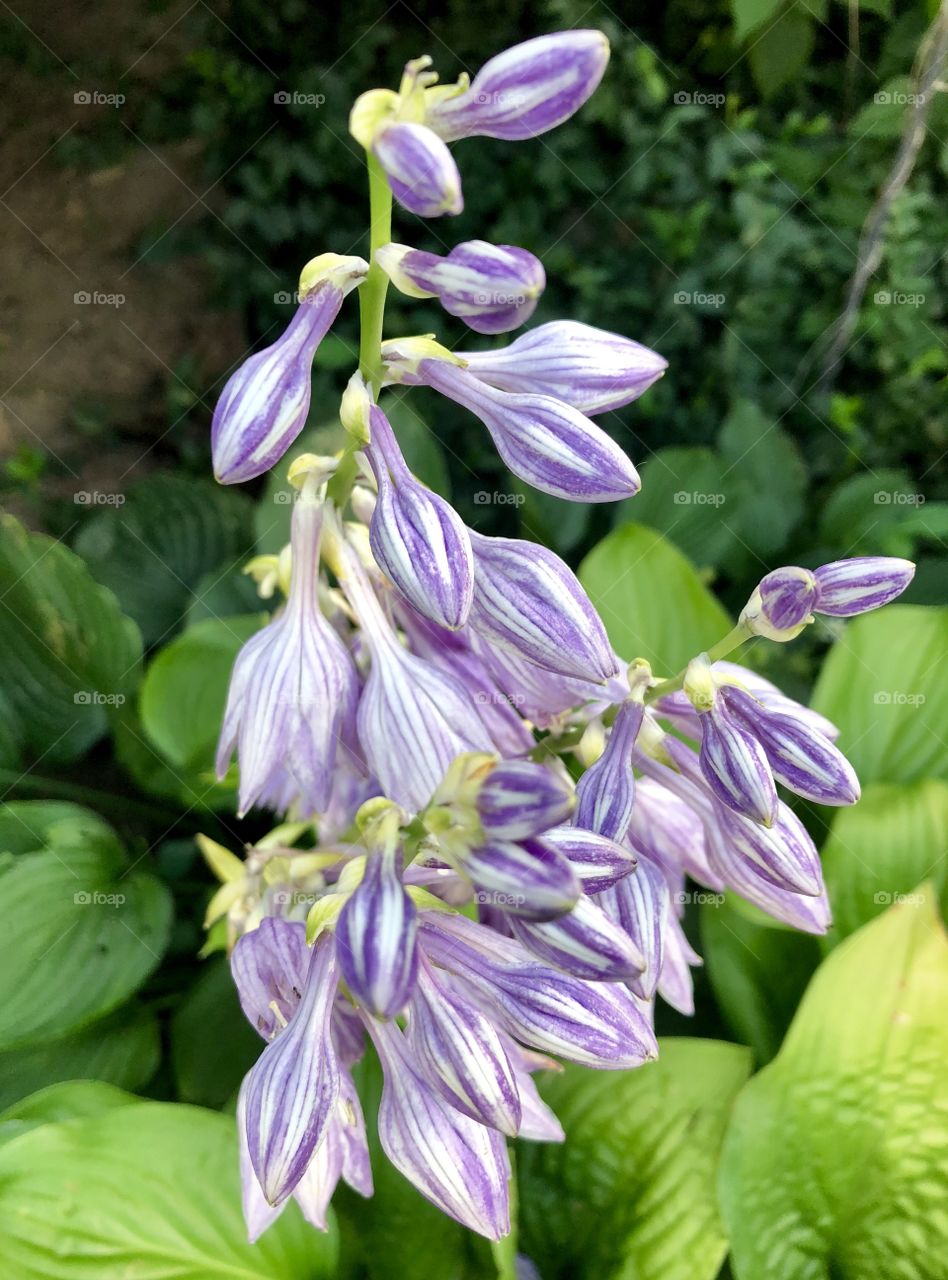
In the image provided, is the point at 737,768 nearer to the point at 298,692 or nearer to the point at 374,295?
the point at 298,692

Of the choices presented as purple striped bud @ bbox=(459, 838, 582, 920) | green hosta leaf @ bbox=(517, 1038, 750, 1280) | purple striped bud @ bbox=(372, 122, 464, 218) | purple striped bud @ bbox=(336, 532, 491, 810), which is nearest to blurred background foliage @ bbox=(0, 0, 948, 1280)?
green hosta leaf @ bbox=(517, 1038, 750, 1280)

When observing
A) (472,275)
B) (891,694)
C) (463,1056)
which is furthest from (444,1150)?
(891,694)

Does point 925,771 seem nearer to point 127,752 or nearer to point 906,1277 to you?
point 906,1277

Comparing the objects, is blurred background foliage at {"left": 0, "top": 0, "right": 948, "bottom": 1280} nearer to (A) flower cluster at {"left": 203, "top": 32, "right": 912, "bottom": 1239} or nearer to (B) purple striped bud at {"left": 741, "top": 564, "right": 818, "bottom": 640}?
(A) flower cluster at {"left": 203, "top": 32, "right": 912, "bottom": 1239}

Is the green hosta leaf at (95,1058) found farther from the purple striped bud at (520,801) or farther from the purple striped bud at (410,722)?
the purple striped bud at (520,801)

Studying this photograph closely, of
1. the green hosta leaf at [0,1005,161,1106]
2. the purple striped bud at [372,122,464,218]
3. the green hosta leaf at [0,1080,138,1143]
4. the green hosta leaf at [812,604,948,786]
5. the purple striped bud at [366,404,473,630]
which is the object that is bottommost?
the green hosta leaf at [812,604,948,786]

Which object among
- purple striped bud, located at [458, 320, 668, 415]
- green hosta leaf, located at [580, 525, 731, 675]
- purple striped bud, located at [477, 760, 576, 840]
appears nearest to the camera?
purple striped bud, located at [477, 760, 576, 840]
